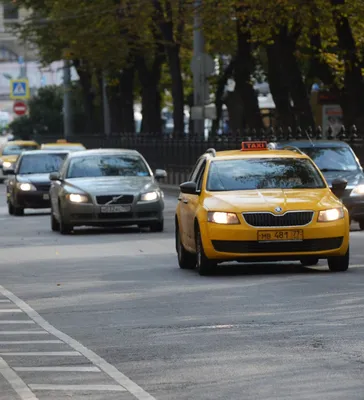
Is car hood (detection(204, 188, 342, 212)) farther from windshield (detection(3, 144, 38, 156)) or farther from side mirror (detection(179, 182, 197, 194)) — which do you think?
windshield (detection(3, 144, 38, 156))

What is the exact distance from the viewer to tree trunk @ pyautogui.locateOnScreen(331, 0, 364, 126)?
38188 mm

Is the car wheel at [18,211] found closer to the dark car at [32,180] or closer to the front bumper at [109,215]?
the dark car at [32,180]

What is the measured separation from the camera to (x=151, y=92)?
201 feet

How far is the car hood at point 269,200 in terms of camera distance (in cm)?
1709

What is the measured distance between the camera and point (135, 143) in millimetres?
61031

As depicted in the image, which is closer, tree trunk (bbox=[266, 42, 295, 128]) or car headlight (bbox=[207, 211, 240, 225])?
car headlight (bbox=[207, 211, 240, 225])

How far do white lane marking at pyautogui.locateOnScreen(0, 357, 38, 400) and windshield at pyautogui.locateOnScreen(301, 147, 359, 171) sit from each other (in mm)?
17276

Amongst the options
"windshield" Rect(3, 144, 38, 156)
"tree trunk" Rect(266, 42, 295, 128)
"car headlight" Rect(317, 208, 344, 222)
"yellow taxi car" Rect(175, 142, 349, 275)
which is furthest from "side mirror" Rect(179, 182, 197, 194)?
"windshield" Rect(3, 144, 38, 156)

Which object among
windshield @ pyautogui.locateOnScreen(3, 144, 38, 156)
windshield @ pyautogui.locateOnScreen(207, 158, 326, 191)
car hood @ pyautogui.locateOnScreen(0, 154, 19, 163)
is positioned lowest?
car hood @ pyautogui.locateOnScreen(0, 154, 19, 163)

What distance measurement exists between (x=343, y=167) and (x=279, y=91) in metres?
17.6

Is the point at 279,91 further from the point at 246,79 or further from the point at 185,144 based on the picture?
the point at 185,144

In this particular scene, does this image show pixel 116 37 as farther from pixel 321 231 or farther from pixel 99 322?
pixel 99 322

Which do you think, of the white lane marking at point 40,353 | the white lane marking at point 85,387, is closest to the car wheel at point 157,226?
the white lane marking at point 40,353

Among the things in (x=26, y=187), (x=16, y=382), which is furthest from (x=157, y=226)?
(x=16, y=382)
